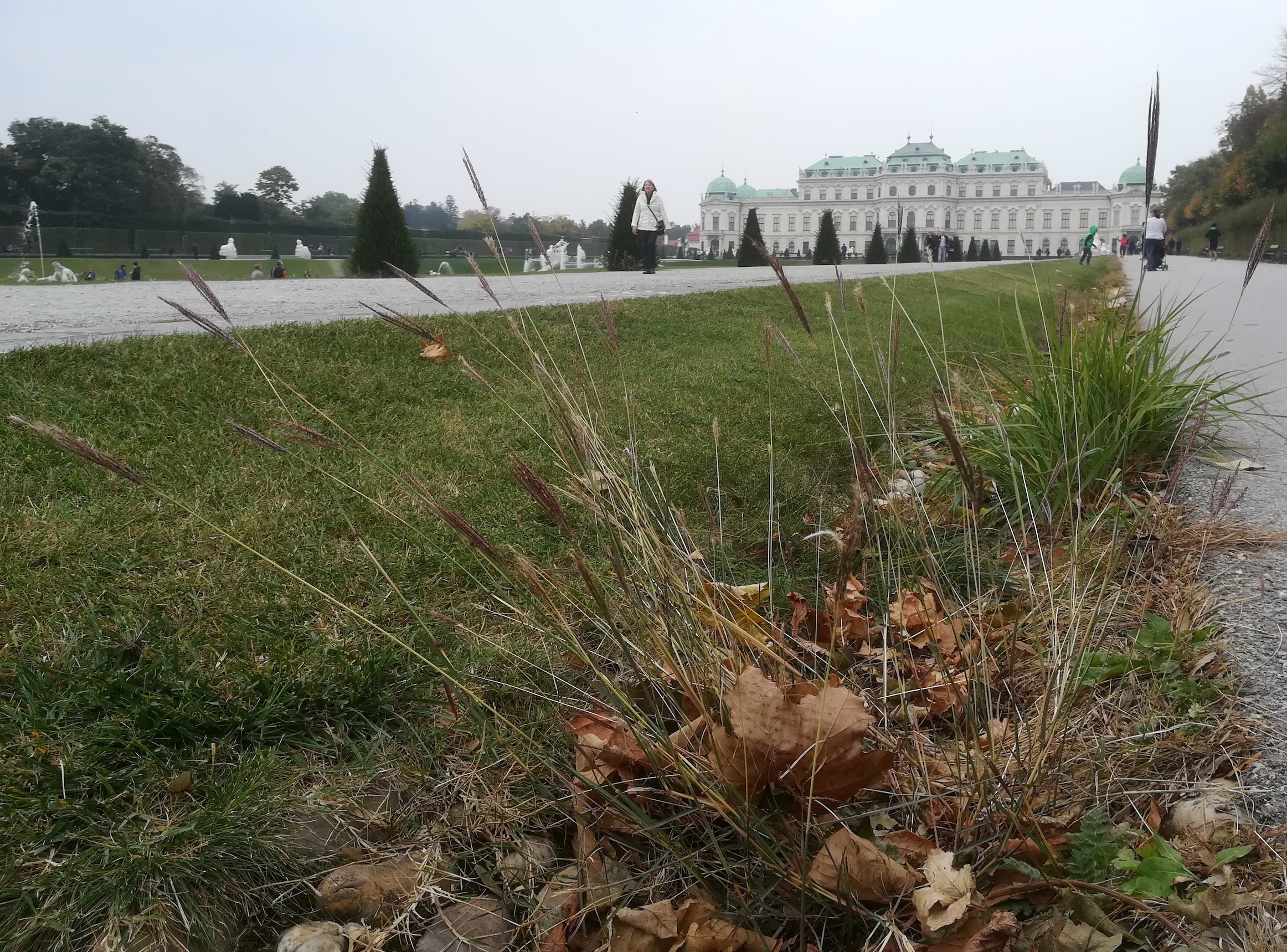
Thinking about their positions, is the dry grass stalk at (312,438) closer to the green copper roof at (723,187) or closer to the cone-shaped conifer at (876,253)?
the cone-shaped conifer at (876,253)

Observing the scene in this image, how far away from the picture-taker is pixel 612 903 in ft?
4.39

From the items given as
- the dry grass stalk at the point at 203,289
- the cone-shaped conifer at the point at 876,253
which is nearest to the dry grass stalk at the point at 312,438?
the dry grass stalk at the point at 203,289

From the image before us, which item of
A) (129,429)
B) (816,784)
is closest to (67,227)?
(129,429)

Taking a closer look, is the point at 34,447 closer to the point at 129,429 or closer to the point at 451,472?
the point at 129,429

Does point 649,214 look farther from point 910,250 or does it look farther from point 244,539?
point 910,250

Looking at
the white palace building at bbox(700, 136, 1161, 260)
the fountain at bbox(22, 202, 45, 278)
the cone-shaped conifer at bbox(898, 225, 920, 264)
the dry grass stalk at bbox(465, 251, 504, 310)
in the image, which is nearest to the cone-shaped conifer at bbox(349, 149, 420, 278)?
the dry grass stalk at bbox(465, 251, 504, 310)

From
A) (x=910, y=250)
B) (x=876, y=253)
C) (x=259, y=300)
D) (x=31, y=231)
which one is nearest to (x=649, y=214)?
(x=259, y=300)

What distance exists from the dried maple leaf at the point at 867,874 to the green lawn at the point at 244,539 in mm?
737

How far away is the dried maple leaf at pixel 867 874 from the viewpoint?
Answer: 3.97 feet

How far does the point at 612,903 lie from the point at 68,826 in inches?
31.6

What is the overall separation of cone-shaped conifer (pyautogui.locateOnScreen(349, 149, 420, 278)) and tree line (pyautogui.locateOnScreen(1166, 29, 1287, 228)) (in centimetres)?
3555

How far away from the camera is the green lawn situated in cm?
Answer: 139

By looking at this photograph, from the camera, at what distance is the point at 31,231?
1389 inches

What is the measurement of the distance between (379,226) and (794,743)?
1656cm
